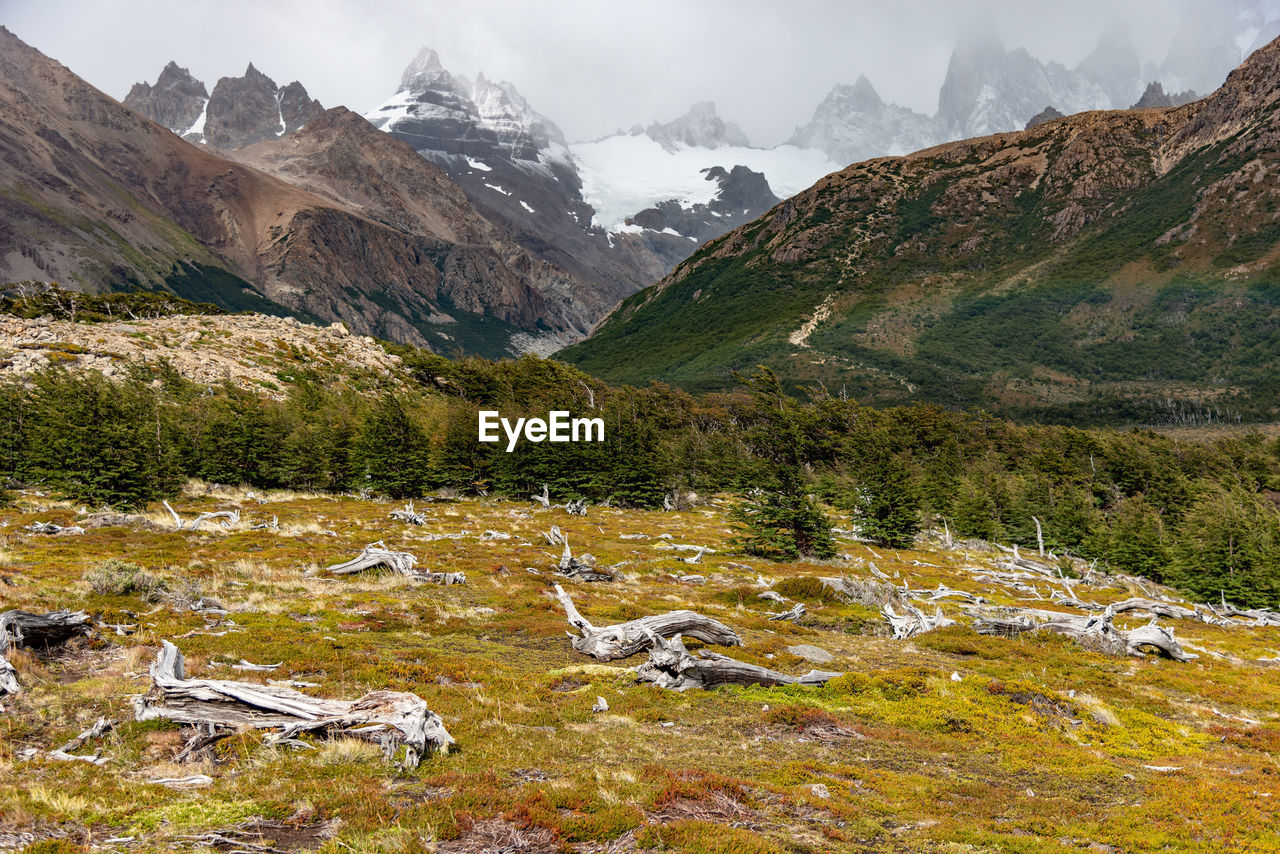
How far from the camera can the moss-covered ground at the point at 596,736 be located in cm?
902

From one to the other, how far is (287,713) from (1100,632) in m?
31.9

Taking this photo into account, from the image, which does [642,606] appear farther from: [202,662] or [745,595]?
[202,662]

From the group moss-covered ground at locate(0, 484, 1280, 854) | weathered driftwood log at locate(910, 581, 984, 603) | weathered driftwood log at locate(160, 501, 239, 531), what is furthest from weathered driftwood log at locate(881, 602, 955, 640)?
weathered driftwood log at locate(160, 501, 239, 531)

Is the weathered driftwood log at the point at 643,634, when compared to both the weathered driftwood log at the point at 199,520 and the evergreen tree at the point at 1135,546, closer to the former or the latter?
the weathered driftwood log at the point at 199,520

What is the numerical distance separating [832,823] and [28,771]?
12.8 m

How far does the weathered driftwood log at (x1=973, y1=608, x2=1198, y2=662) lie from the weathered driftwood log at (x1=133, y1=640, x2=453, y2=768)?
87.3 ft

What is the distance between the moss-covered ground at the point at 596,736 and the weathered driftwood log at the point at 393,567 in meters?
0.76

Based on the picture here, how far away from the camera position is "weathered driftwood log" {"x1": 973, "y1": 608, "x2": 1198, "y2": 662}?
27125 mm

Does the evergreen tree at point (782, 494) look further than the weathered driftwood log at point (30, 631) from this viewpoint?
Yes

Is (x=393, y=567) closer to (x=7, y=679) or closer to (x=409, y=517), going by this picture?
(x=7, y=679)

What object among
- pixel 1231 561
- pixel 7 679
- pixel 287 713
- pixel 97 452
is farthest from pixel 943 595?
pixel 97 452

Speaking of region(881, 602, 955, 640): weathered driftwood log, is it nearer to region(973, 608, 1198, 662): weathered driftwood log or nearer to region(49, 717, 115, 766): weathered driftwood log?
region(973, 608, 1198, 662): weathered driftwood log

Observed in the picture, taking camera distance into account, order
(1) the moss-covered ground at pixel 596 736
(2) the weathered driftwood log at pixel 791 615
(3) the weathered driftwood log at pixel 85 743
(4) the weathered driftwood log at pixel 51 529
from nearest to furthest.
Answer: (1) the moss-covered ground at pixel 596 736, (3) the weathered driftwood log at pixel 85 743, (2) the weathered driftwood log at pixel 791 615, (4) the weathered driftwood log at pixel 51 529

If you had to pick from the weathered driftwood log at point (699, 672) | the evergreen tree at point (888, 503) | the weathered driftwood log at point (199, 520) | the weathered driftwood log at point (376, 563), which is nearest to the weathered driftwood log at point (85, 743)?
the weathered driftwood log at point (699, 672)
